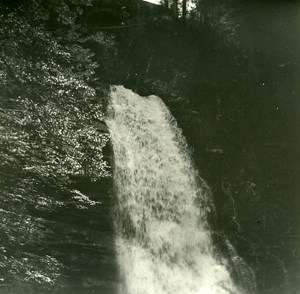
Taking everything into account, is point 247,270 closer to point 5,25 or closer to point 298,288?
point 298,288

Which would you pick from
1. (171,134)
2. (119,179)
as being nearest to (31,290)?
(119,179)

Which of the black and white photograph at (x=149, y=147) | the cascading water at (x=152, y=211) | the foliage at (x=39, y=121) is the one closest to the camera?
the foliage at (x=39, y=121)

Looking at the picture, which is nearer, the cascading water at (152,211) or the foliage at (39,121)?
the foliage at (39,121)

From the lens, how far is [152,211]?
5.66m

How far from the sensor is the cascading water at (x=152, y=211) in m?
5.56

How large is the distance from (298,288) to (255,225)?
1.38 m

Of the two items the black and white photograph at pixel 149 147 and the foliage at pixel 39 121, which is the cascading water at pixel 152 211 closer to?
the black and white photograph at pixel 149 147

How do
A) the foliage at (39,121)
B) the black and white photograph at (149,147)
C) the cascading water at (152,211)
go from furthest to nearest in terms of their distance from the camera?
1. the cascading water at (152,211)
2. the black and white photograph at (149,147)
3. the foliage at (39,121)

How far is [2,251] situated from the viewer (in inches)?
209

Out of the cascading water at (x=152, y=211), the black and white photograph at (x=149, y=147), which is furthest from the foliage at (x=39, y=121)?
the cascading water at (x=152, y=211)

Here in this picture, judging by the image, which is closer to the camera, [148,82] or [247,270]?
[148,82]

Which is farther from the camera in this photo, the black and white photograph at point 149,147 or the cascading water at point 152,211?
the cascading water at point 152,211

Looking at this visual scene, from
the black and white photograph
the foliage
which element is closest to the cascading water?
the black and white photograph

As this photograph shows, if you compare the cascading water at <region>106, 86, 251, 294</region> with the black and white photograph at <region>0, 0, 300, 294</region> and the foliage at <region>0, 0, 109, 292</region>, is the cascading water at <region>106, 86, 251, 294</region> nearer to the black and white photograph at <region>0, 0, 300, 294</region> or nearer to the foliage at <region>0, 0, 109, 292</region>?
the black and white photograph at <region>0, 0, 300, 294</region>
